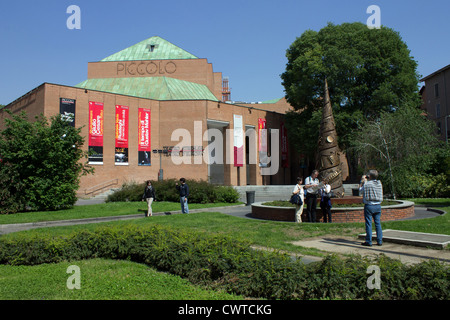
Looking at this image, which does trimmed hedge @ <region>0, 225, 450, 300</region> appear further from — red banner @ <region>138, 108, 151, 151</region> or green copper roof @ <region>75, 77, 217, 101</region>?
green copper roof @ <region>75, 77, 217, 101</region>

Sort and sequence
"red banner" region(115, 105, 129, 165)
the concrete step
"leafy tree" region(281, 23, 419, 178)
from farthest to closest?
"red banner" region(115, 105, 129, 165) → "leafy tree" region(281, 23, 419, 178) → the concrete step

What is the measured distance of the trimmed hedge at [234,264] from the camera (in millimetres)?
4492

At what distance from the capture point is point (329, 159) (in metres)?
15.0

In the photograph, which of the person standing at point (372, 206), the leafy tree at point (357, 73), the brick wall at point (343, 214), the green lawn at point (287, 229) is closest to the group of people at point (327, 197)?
the person standing at point (372, 206)

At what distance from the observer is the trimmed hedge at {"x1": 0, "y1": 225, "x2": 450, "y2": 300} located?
449 centimetres

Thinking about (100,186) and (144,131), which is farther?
(144,131)

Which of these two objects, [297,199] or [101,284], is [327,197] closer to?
[297,199]

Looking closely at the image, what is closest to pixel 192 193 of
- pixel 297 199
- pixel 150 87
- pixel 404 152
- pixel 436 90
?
pixel 297 199

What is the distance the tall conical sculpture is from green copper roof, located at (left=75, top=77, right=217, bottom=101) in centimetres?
3087

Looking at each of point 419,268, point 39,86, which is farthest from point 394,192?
point 39,86

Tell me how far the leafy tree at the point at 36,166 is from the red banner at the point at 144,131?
60.5 feet

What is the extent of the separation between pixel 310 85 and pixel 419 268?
120 ft

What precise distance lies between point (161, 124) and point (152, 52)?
64.3 feet

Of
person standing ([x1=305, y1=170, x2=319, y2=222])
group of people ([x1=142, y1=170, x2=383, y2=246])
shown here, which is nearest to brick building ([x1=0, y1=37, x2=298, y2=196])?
group of people ([x1=142, y1=170, x2=383, y2=246])
